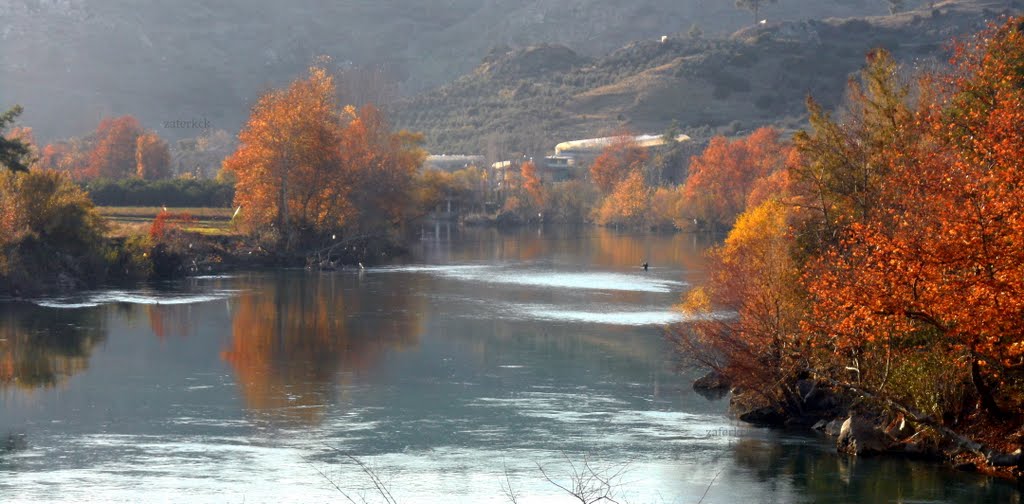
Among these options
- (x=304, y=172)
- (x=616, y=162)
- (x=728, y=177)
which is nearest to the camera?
(x=304, y=172)

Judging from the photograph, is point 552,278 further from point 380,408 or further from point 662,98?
point 662,98

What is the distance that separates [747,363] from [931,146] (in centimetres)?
Answer: 1143

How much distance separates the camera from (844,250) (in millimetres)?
34344

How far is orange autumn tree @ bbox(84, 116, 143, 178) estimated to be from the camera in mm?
116938

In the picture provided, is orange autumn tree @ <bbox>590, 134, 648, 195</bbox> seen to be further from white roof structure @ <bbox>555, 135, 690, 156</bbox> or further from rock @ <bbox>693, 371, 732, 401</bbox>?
rock @ <bbox>693, 371, 732, 401</bbox>

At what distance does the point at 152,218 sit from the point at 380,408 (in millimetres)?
49993

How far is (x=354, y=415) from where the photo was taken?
33812 millimetres

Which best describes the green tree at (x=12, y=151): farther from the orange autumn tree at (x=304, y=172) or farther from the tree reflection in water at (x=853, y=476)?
the tree reflection in water at (x=853, y=476)

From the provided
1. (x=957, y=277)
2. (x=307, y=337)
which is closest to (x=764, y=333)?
(x=957, y=277)

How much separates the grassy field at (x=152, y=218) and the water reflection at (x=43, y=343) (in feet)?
58.9

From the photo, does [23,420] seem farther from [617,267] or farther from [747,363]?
[617,267]

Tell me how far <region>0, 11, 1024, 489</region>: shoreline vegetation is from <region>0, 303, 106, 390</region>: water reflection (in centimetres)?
668

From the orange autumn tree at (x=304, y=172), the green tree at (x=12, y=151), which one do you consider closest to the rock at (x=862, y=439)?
the green tree at (x=12, y=151)

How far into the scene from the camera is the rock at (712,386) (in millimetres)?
37000
